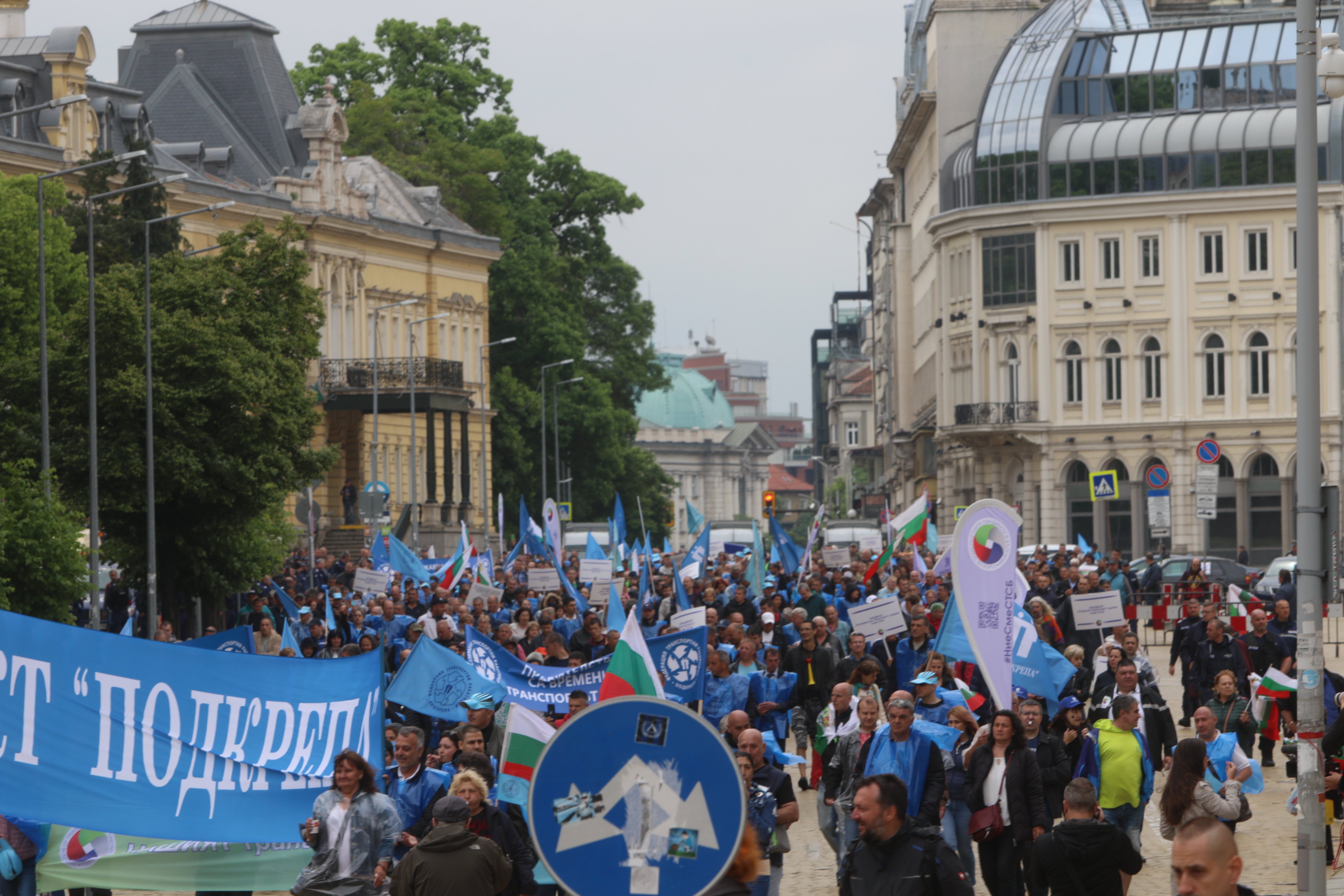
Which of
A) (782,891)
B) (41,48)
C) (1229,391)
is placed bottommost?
(782,891)

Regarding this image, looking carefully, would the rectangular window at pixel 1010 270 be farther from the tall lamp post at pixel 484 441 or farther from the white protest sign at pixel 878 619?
the white protest sign at pixel 878 619

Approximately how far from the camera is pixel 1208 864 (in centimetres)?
Result: 625

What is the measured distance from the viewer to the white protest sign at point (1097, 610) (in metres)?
23.8

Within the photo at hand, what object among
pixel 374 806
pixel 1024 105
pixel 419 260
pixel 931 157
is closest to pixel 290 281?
pixel 374 806

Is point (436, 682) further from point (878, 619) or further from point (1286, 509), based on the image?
point (1286, 509)

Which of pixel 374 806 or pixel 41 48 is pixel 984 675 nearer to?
pixel 374 806

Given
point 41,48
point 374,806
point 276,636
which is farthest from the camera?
point 41,48

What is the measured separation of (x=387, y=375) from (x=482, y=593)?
43223 millimetres

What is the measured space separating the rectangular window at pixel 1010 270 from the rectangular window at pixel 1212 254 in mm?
5376

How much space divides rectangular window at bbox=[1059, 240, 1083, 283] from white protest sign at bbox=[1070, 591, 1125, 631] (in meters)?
53.8

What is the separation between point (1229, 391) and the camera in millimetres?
74562

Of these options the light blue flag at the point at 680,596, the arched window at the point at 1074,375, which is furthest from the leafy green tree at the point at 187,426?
the arched window at the point at 1074,375

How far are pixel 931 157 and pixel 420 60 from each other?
2157 cm

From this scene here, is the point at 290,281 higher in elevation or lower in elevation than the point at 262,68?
lower
